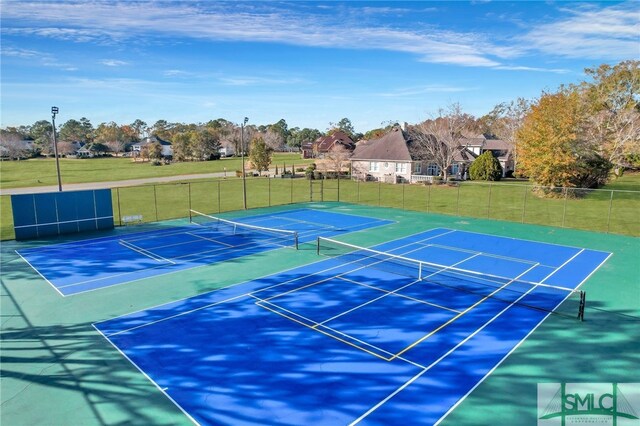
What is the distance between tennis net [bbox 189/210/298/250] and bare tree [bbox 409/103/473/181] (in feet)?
97.0

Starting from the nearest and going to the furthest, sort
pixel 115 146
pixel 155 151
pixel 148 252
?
pixel 148 252 < pixel 155 151 < pixel 115 146

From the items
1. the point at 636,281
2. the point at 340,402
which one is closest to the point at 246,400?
the point at 340,402

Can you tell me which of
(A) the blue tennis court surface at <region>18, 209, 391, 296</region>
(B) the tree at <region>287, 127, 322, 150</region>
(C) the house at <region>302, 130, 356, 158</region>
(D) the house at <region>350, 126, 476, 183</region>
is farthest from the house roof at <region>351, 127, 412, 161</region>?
(B) the tree at <region>287, 127, 322, 150</region>

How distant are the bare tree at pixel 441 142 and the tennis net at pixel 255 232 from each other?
29.6 meters

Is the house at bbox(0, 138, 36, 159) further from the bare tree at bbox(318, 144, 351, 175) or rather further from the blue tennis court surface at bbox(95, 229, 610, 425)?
the blue tennis court surface at bbox(95, 229, 610, 425)

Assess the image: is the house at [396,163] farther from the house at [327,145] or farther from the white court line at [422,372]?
the white court line at [422,372]

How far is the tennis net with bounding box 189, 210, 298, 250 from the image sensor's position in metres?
20.7

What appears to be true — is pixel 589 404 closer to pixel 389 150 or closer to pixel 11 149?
pixel 389 150

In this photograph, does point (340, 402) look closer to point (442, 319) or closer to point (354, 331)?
point (354, 331)

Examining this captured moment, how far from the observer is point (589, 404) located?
26.2 feet

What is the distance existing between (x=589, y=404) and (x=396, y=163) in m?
43.1

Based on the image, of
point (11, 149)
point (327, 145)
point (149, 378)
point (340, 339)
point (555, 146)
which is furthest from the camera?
point (11, 149)

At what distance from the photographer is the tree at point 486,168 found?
1946 inches

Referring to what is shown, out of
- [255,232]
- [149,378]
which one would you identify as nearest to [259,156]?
[255,232]
